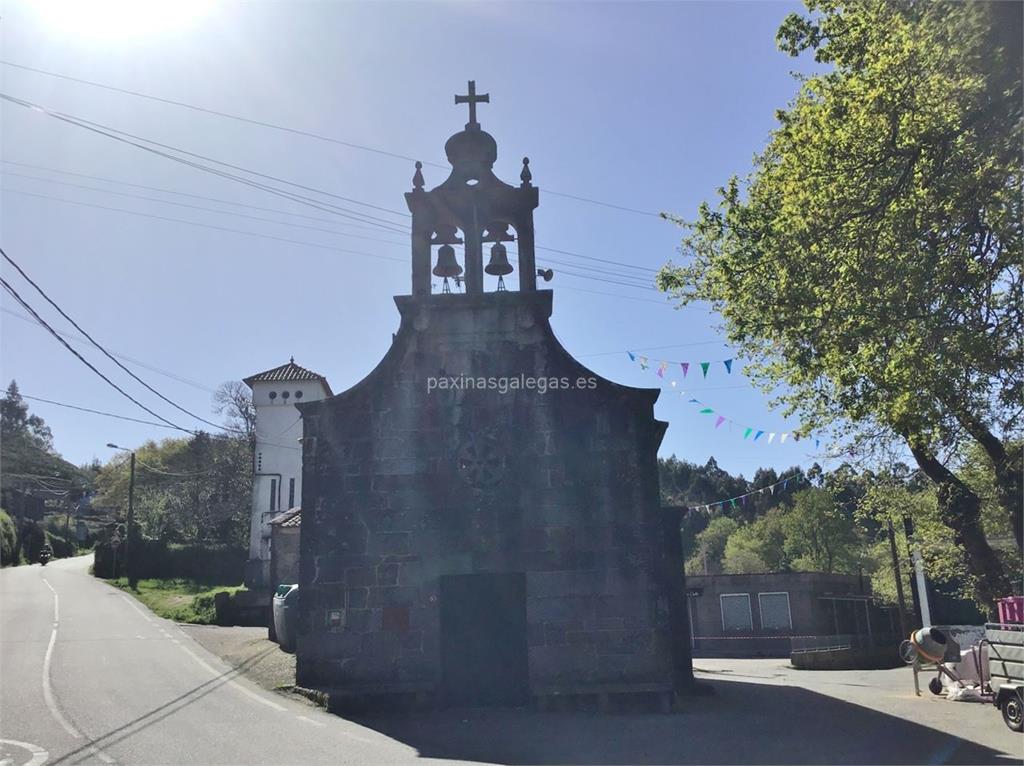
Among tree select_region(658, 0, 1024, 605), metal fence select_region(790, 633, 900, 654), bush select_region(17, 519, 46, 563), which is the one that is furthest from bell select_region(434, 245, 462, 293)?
bush select_region(17, 519, 46, 563)

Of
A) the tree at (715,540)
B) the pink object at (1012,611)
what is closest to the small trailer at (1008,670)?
the pink object at (1012,611)

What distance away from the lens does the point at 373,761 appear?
8.86 m

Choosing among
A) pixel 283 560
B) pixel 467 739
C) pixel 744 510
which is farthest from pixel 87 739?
pixel 744 510

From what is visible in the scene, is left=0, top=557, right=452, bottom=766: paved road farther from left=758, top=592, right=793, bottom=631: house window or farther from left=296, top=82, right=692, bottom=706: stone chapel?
left=758, top=592, right=793, bottom=631: house window

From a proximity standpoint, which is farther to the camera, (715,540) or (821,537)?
(715,540)

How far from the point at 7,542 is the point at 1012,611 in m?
58.8

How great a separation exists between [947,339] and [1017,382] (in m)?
1.58

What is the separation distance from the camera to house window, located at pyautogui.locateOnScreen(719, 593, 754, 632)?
39.0 metres

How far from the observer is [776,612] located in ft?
127

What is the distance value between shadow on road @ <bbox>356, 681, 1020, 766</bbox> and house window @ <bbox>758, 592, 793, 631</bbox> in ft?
90.2

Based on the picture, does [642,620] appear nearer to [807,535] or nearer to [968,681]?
[968,681]

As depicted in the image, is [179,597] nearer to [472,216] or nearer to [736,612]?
[736,612]

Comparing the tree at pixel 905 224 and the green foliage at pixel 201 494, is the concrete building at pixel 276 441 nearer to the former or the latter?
the green foliage at pixel 201 494

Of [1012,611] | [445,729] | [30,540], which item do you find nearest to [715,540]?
[30,540]
